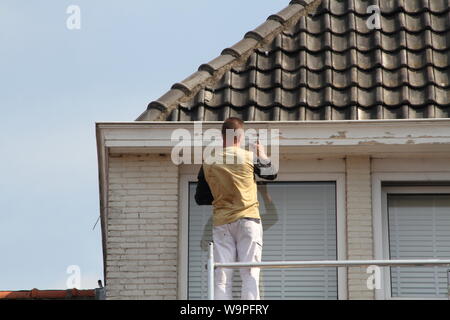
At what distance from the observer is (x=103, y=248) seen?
55.7 feet

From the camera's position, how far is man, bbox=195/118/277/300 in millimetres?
11664

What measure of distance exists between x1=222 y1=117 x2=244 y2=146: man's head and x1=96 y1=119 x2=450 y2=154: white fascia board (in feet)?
6.12

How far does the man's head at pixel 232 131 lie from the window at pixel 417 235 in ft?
9.14

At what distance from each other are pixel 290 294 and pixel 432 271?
1474mm

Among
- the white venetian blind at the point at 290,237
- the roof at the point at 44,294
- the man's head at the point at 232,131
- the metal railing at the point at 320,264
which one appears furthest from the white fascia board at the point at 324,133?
the roof at the point at 44,294

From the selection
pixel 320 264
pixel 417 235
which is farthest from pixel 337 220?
pixel 320 264

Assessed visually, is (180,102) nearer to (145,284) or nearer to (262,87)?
(262,87)

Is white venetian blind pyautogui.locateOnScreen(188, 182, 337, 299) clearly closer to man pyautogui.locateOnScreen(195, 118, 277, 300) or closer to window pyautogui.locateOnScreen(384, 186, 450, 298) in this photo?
window pyautogui.locateOnScreen(384, 186, 450, 298)

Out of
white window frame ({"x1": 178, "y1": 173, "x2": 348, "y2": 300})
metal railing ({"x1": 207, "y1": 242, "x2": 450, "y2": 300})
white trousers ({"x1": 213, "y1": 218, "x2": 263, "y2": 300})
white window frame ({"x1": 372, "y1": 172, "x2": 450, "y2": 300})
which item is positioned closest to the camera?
metal railing ({"x1": 207, "y1": 242, "x2": 450, "y2": 300})

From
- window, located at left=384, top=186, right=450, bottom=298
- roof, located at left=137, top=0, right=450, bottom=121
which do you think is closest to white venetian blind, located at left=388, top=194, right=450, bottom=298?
window, located at left=384, top=186, right=450, bottom=298

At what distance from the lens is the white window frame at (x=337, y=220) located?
1388 cm

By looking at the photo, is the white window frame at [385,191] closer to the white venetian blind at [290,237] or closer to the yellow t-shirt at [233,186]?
the white venetian blind at [290,237]
